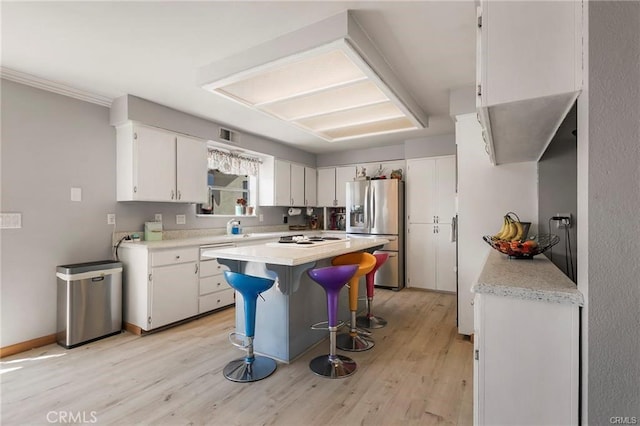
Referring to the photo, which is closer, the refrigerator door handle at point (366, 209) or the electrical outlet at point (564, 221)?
the electrical outlet at point (564, 221)

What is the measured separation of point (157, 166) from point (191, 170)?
0.43 meters

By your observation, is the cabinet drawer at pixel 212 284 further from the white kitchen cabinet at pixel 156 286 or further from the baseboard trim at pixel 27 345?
the baseboard trim at pixel 27 345

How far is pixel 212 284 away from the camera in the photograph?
3719mm

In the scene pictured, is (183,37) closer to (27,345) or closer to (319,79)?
(319,79)

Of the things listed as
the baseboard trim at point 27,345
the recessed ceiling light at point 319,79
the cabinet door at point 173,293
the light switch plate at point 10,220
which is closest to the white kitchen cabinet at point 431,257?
the recessed ceiling light at point 319,79

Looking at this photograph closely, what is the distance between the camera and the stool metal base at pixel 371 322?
129 inches

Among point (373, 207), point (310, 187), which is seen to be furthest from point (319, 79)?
point (310, 187)

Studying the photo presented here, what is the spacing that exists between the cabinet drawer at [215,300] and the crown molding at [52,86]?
7.84 feet

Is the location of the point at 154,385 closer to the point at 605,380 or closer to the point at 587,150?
the point at 605,380

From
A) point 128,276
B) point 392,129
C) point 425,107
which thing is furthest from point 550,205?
point 128,276

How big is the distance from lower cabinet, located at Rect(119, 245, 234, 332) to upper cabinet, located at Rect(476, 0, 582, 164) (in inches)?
124

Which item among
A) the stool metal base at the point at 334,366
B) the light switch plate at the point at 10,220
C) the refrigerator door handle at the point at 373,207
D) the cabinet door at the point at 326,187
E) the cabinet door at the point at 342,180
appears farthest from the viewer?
the cabinet door at the point at 326,187

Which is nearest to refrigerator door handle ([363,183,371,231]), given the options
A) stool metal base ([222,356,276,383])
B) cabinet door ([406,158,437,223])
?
cabinet door ([406,158,437,223])

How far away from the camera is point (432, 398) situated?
2.00 meters
